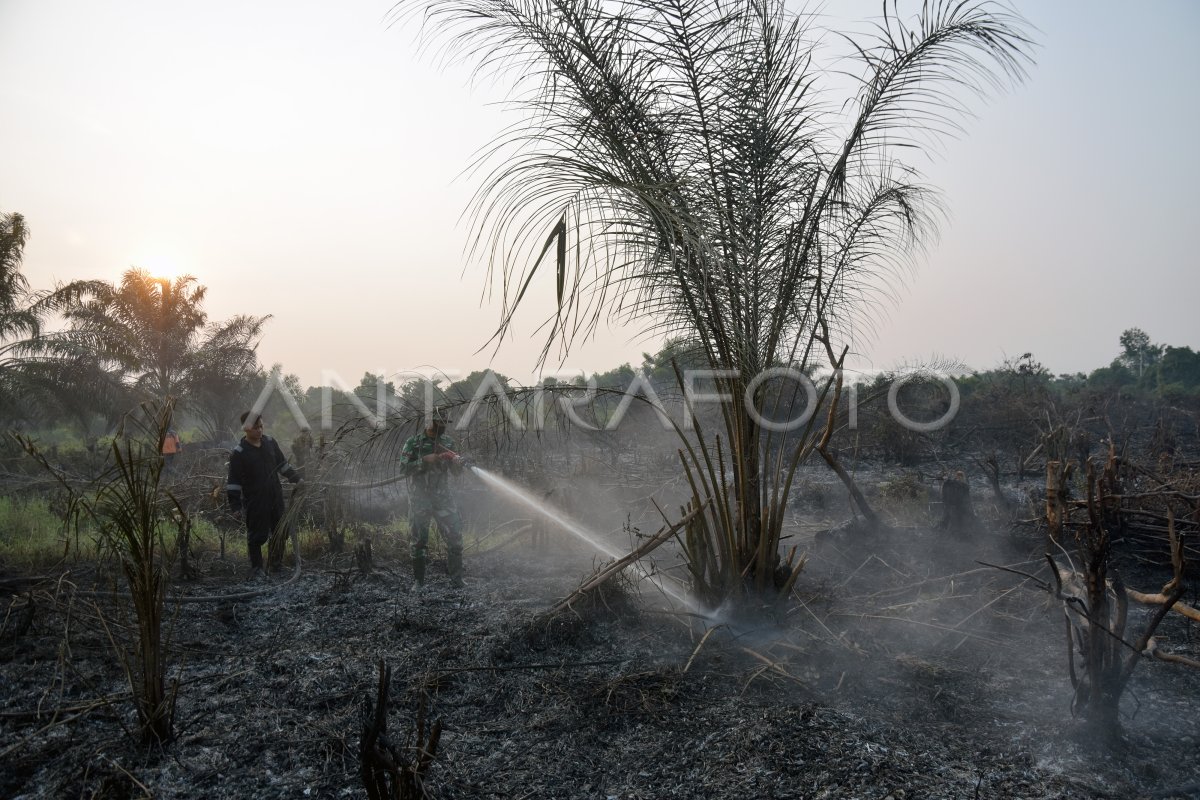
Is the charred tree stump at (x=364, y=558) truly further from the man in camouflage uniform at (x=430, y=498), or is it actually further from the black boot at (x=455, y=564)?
the black boot at (x=455, y=564)

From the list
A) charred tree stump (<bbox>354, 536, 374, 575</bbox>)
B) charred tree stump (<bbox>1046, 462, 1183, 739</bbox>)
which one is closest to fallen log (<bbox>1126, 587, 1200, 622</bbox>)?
charred tree stump (<bbox>1046, 462, 1183, 739</bbox>)

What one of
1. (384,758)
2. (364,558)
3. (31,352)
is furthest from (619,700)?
(31,352)

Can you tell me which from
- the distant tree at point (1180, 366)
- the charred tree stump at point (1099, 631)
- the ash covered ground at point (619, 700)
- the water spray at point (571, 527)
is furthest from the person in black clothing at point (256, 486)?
the distant tree at point (1180, 366)

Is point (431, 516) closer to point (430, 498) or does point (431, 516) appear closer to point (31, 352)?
point (430, 498)

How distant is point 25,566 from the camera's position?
279 inches

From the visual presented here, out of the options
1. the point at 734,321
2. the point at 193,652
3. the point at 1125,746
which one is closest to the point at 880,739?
the point at 1125,746

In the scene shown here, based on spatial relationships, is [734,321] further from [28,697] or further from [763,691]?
[28,697]

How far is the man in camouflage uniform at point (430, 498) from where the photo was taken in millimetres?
7105

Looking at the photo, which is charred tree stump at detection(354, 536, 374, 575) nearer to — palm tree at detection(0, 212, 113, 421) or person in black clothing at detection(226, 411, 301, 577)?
person in black clothing at detection(226, 411, 301, 577)

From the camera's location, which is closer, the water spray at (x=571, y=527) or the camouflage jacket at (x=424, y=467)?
the water spray at (x=571, y=527)

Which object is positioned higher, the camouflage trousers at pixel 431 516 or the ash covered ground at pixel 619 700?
the camouflage trousers at pixel 431 516

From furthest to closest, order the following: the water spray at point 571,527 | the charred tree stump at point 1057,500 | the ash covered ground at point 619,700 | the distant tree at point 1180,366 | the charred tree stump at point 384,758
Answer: the distant tree at point 1180,366, the water spray at point 571,527, the charred tree stump at point 1057,500, the ash covered ground at point 619,700, the charred tree stump at point 384,758

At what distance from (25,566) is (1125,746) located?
29.4 ft

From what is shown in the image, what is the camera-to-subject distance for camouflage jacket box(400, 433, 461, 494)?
23.4 ft
